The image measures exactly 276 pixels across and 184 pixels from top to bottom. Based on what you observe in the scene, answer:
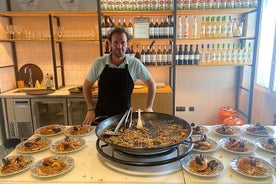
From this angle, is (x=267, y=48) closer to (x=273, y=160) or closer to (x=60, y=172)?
(x=273, y=160)

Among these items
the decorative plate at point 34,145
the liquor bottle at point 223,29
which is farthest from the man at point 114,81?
the liquor bottle at point 223,29

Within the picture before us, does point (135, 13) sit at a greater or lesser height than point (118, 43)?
greater

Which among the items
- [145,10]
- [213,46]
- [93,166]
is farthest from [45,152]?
[213,46]

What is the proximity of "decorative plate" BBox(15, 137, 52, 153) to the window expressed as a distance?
2.78 metres

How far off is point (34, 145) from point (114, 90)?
0.99m

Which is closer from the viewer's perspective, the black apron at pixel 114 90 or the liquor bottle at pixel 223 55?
the black apron at pixel 114 90

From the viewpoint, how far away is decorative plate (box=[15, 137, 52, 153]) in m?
1.41

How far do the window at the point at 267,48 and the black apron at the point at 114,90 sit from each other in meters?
1.97

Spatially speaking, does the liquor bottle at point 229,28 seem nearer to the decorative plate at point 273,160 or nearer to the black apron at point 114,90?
the black apron at point 114,90

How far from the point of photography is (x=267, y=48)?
321 centimetres

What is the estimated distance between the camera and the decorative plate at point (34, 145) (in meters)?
1.41

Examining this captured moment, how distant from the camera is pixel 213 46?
341 cm

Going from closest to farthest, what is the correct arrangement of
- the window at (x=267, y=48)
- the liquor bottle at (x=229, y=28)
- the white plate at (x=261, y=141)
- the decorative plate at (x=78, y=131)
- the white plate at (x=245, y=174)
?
1. the white plate at (x=245, y=174)
2. the white plate at (x=261, y=141)
3. the decorative plate at (x=78, y=131)
4. the window at (x=267, y=48)
5. the liquor bottle at (x=229, y=28)

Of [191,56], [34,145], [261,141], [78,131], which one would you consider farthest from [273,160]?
[191,56]
